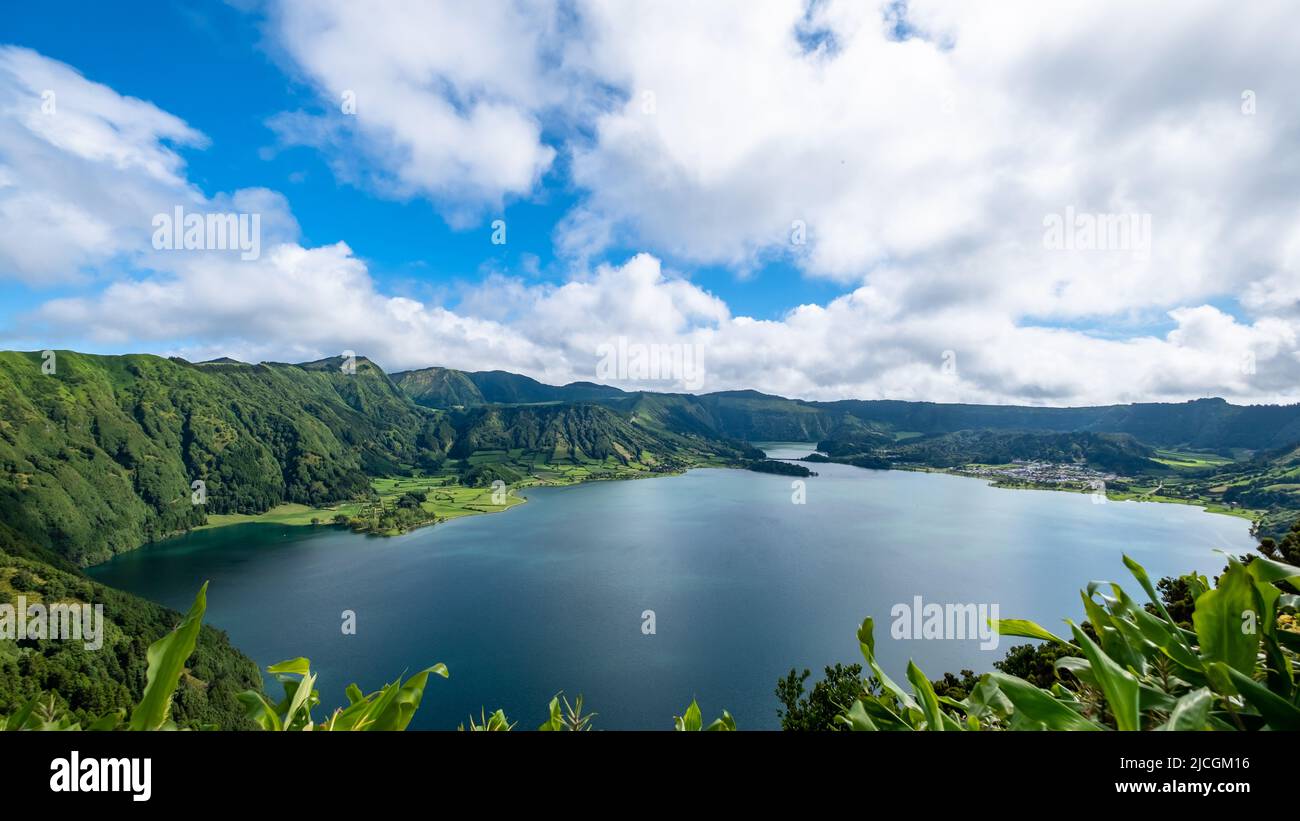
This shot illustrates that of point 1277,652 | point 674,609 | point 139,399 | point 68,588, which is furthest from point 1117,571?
point 139,399

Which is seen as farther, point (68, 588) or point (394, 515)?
point (394, 515)

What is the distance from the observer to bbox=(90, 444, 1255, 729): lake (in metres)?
40.4

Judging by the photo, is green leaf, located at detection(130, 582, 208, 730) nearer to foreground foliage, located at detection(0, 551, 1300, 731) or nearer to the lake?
foreground foliage, located at detection(0, 551, 1300, 731)

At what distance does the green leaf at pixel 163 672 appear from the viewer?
1124mm

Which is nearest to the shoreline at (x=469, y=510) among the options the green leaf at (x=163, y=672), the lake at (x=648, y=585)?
the lake at (x=648, y=585)

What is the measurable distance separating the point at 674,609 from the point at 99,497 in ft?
375

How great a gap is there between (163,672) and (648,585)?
61162mm

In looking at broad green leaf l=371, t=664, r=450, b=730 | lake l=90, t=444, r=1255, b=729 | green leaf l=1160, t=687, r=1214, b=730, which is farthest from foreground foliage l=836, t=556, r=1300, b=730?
lake l=90, t=444, r=1255, b=729

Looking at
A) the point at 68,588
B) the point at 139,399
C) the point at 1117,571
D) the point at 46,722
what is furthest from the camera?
the point at 139,399

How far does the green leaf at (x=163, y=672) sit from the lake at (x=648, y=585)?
80.2 ft

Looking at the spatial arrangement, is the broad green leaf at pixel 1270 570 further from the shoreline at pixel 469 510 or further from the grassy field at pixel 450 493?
the grassy field at pixel 450 493
